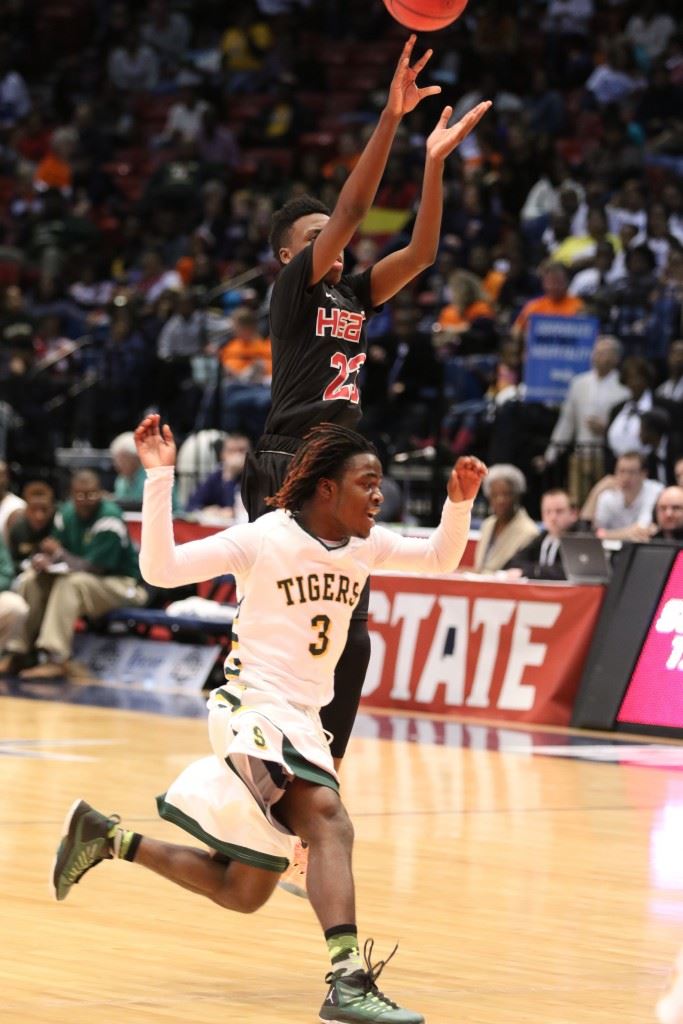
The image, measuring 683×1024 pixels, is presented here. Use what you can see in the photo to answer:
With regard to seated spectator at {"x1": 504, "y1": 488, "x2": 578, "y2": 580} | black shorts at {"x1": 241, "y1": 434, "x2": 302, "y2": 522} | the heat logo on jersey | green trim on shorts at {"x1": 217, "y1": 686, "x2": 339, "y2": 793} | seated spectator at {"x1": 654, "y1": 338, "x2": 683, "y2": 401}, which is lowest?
seated spectator at {"x1": 504, "y1": 488, "x2": 578, "y2": 580}

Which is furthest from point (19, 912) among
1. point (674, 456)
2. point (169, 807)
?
point (674, 456)

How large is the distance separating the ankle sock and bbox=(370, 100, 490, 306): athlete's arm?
222cm

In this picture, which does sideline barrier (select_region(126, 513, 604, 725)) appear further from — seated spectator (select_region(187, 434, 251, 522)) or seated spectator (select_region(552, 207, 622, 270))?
seated spectator (select_region(552, 207, 622, 270))

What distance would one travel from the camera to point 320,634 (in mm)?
5328

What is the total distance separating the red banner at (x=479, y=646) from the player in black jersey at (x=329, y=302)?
6502 millimetres

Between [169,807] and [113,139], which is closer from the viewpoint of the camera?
[169,807]

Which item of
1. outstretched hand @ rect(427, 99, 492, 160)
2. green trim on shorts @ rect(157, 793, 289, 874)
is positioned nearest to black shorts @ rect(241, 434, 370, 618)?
outstretched hand @ rect(427, 99, 492, 160)

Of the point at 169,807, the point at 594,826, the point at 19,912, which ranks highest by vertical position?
the point at 169,807

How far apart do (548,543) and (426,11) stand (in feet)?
22.9

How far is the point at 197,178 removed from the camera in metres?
23.3

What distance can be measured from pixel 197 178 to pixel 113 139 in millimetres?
2812

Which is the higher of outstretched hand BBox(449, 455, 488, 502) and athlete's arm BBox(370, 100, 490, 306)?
athlete's arm BBox(370, 100, 490, 306)

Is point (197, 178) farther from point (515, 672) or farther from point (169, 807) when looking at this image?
point (169, 807)

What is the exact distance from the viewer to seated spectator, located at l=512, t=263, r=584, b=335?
16.3m
